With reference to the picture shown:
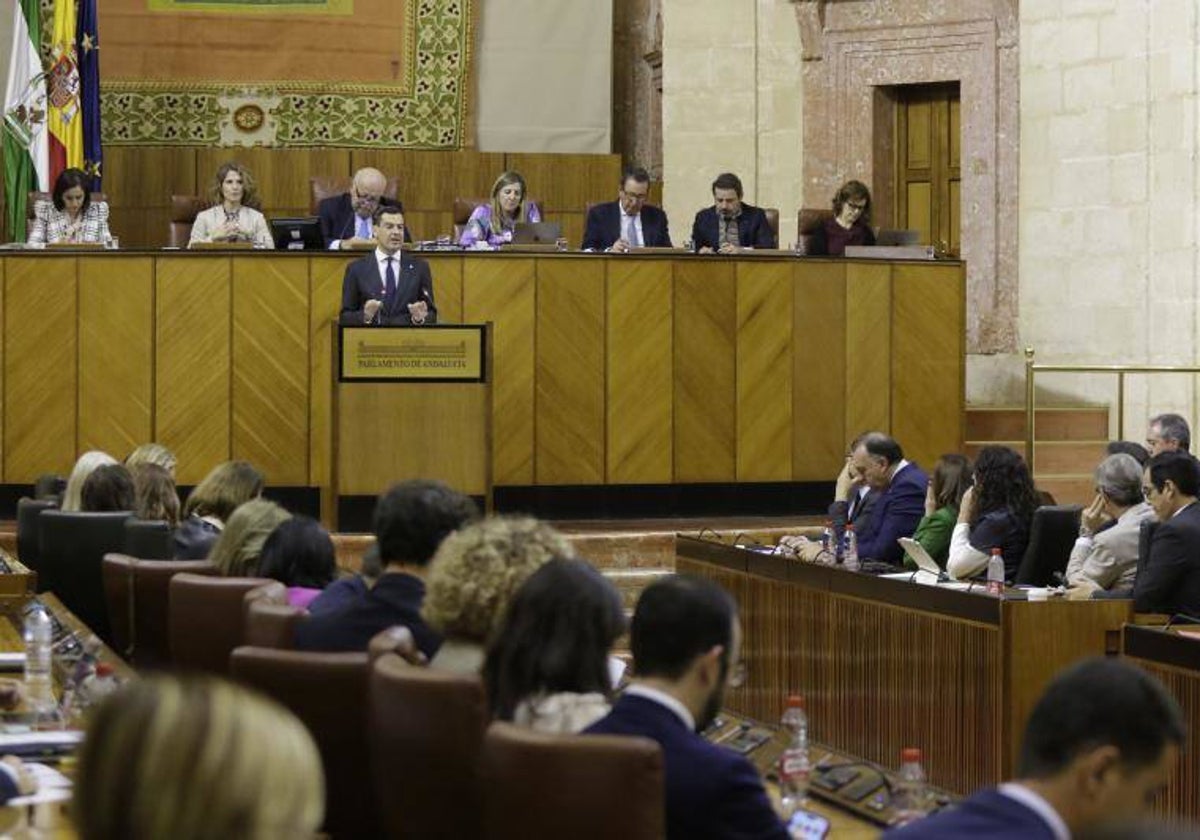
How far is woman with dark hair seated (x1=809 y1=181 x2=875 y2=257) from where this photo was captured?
1195 cm

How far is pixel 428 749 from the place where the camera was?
373 centimetres

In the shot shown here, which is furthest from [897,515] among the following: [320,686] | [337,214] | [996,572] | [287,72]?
[287,72]

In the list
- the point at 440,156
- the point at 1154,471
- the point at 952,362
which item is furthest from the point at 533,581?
the point at 440,156

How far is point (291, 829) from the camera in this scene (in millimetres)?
1795

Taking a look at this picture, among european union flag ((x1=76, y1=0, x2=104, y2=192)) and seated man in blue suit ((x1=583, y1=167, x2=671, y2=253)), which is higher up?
european union flag ((x1=76, y1=0, x2=104, y2=192))

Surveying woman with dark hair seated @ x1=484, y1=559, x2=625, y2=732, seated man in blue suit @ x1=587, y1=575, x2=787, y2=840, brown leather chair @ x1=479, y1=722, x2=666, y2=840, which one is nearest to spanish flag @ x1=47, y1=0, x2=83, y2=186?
woman with dark hair seated @ x1=484, y1=559, x2=625, y2=732

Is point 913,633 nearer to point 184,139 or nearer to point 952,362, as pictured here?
point 952,362

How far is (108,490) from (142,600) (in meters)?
1.33

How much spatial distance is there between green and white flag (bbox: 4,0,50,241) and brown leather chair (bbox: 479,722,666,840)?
10744 mm

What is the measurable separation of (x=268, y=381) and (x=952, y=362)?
3.68 meters

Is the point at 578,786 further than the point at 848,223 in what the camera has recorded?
No

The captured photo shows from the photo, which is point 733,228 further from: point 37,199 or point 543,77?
point 543,77

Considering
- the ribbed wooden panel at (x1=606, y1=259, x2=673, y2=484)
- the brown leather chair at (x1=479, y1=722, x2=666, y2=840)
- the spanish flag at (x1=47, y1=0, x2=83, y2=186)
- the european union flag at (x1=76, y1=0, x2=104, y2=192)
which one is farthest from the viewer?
the european union flag at (x1=76, y1=0, x2=104, y2=192)

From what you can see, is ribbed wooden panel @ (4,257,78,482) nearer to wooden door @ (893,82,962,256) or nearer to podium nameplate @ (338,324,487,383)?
podium nameplate @ (338,324,487,383)
